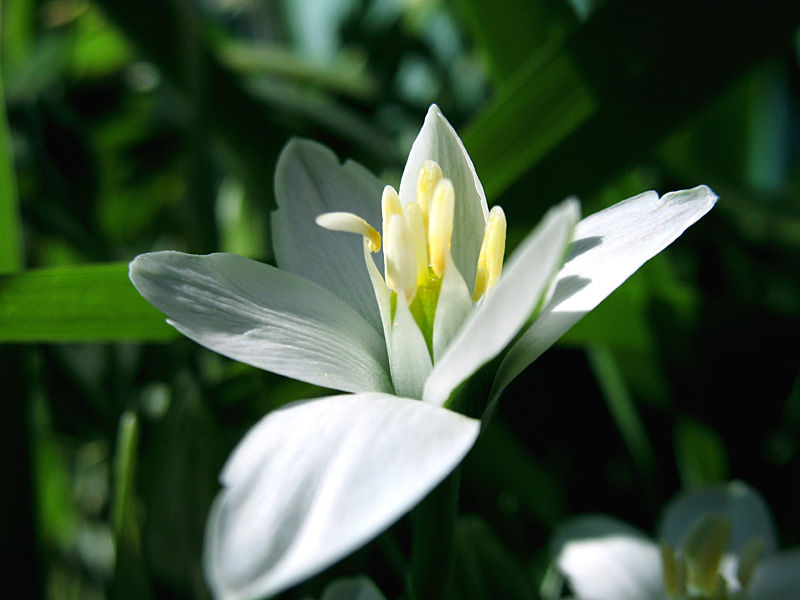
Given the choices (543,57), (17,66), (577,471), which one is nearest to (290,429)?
(543,57)

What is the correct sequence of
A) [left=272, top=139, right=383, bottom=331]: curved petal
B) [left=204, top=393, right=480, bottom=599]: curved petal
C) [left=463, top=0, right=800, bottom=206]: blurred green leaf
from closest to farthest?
[left=204, top=393, right=480, bottom=599]: curved petal, [left=272, top=139, right=383, bottom=331]: curved petal, [left=463, top=0, right=800, bottom=206]: blurred green leaf

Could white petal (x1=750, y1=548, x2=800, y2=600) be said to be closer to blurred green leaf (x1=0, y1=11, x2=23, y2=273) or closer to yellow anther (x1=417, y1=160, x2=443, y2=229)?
yellow anther (x1=417, y1=160, x2=443, y2=229)

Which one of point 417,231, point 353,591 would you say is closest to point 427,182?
point 417,231

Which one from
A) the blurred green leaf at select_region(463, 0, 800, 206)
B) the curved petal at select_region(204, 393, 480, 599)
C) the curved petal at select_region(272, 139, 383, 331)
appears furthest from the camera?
the blurred green leaf at select_region(463, 0, 800, 206)

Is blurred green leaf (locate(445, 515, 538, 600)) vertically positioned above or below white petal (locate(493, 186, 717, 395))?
below

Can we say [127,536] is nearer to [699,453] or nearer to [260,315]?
[260,315]

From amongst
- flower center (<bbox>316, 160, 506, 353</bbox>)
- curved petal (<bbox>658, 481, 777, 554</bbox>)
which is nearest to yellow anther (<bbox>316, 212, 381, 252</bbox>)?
flower center (<bbox>316, 160, 506, 353</bbox>)

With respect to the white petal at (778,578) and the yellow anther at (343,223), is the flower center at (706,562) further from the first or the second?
the yellow anther at (343,223)
